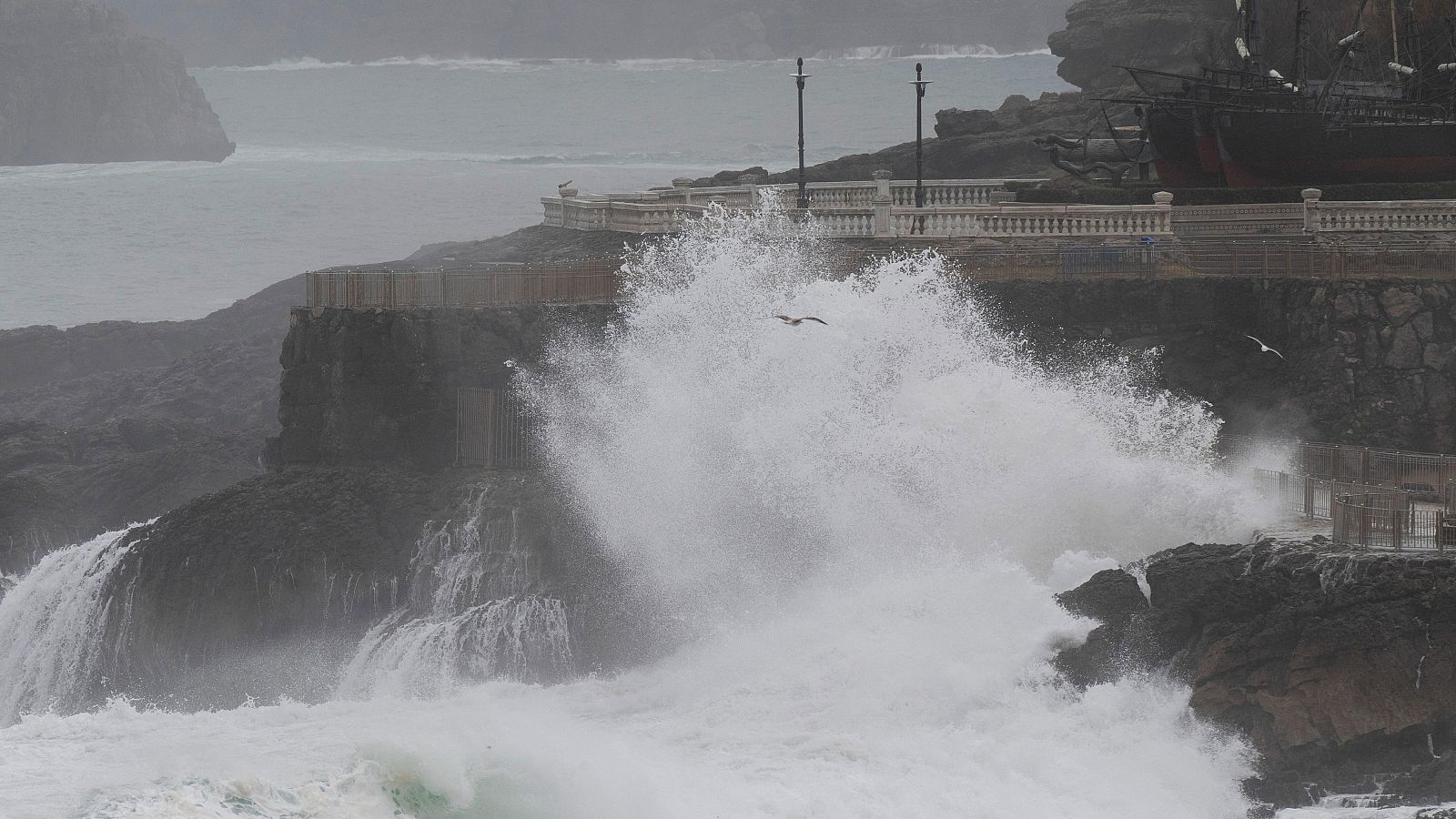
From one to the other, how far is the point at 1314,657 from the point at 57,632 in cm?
1823

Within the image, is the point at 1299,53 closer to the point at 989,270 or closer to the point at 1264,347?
the point at 989,270

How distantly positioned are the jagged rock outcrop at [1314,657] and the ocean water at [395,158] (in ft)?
209

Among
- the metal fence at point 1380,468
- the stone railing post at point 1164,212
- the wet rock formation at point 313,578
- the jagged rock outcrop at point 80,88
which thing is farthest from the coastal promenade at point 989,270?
the jagged rock outcrop at point 80,88

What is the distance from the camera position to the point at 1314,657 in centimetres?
2052

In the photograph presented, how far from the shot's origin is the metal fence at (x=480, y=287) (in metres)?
29.8

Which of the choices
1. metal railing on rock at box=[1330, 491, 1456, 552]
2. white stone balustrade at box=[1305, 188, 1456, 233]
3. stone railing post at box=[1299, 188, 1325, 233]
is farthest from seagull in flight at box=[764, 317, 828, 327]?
white stone balustrade at box=[1305, 188, 1456, 233]

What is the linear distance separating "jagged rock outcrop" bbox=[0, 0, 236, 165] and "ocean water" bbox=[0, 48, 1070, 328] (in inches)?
116

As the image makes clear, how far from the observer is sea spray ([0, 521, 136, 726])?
27.8 meters

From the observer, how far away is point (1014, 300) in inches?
1138

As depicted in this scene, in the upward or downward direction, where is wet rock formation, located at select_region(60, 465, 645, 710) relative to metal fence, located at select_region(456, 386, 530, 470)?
downward

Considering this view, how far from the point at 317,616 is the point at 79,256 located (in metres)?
75.3

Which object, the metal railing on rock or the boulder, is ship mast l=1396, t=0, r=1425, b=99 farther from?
the metal railing on rock

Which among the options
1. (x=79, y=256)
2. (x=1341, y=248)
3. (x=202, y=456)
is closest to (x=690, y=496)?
(x=1341, y=248)

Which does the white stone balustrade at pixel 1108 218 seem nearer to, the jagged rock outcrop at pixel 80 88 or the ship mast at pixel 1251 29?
the ship mast at pixel 1251 29
